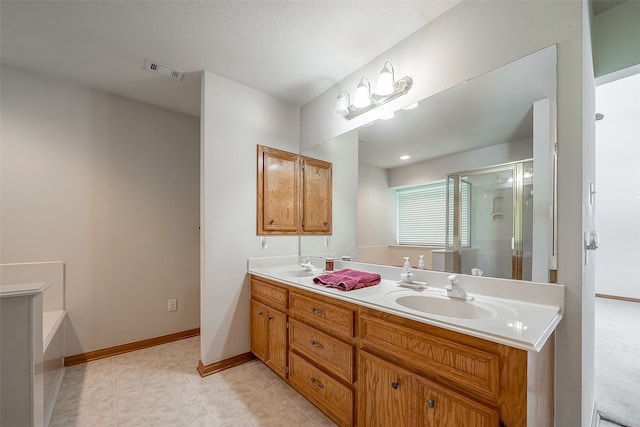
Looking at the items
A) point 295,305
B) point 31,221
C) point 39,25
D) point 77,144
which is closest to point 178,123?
point 77,144

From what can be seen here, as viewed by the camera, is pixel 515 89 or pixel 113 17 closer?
pixel 515 89

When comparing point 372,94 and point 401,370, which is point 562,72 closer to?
point 372,94

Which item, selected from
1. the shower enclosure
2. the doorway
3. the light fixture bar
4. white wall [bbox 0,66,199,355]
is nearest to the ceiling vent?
white wall [bbox 0,66,199,355]

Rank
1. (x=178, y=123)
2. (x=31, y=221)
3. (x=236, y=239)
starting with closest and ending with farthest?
(x=31, y=221), (x=236, y=239), (x=178, y=123)

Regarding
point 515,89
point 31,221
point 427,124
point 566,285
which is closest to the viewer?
point 566,285

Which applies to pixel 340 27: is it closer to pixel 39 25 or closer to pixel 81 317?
pixel 39 25

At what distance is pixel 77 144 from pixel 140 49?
1.15 metres

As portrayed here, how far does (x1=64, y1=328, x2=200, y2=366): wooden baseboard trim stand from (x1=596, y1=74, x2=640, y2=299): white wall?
21.2 feet

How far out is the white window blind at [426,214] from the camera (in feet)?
5.16

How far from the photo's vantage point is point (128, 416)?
5.39 ft

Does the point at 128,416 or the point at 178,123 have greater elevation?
the point at 178,123

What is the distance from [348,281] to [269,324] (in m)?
0.87

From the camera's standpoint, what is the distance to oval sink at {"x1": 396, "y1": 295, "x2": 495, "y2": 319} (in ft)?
4.11

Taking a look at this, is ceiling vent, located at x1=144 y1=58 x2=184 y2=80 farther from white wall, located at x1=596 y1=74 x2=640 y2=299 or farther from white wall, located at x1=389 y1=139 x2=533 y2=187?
white wall, located at x1=596 y1=74 x2=640 y2=299
